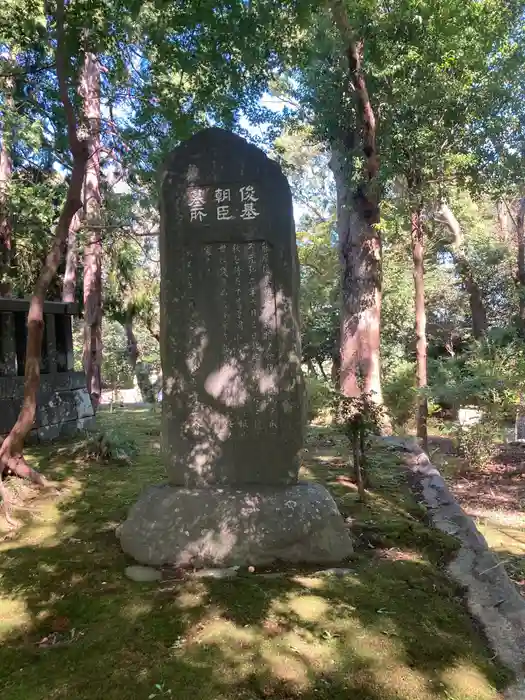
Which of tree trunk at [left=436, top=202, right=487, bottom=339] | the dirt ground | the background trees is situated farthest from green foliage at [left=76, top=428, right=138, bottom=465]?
tree trunk at [left=436, top=202, right=487, bottom=339]

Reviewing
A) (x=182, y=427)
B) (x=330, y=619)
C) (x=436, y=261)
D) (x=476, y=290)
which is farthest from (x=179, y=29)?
(x=436, y=261)

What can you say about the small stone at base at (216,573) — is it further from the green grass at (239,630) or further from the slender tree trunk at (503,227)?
the slender tree trunk at (503,227)

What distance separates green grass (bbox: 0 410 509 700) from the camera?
88.7 inches

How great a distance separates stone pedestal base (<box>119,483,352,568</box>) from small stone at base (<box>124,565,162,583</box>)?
0.07 metres

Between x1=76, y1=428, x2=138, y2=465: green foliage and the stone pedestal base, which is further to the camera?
x1=76, y1=428, x2=138, y2=465: green foliage

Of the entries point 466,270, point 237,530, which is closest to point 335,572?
point 237,530

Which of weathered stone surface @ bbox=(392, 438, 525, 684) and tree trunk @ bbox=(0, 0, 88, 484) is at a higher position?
tree trunk @ bbox=(0, 0, 88, 484)

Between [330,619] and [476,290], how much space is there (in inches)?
601

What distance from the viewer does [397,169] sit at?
7.89 metres

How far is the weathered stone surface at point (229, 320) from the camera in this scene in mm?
3947

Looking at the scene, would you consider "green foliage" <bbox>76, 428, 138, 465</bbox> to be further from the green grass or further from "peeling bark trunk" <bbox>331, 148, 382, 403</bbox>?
"peeling bark trunk" <bbox>331, 148, 382, 403</bbox>

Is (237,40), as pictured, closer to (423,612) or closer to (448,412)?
(423,612)

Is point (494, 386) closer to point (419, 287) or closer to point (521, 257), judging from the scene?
point (419, 287)

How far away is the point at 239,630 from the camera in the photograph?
2.65 meters
